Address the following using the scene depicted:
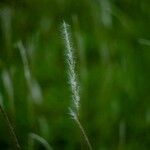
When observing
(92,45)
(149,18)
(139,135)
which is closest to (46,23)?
(92,45)

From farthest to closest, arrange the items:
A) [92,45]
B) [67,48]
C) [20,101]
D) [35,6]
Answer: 1. [35,6]
2. [92,45]
3. [20,101]
4. [67,48]

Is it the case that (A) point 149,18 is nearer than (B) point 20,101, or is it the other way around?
(B) point 20,101

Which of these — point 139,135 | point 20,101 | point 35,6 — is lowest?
point 139,135

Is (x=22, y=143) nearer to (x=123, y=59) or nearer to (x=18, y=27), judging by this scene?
(x=123, y=59)

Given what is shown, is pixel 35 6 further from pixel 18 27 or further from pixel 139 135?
pixel 139 135

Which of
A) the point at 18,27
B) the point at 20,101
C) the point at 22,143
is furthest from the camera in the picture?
the point at 18,27

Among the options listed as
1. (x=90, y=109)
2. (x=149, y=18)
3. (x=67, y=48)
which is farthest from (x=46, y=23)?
(x=67, y=48)

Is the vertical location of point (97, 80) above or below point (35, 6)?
below
